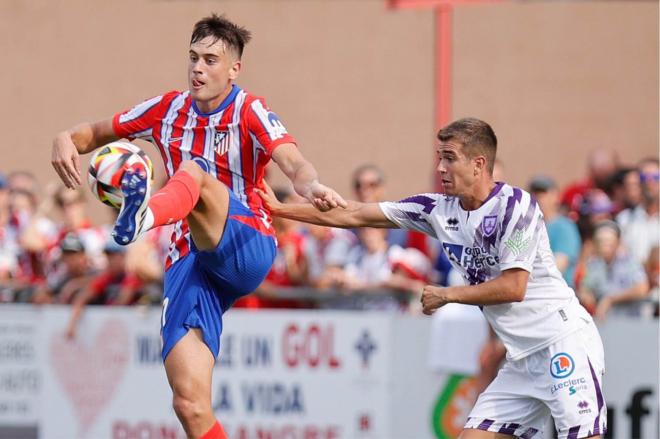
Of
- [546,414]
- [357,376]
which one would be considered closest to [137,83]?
[357,376]

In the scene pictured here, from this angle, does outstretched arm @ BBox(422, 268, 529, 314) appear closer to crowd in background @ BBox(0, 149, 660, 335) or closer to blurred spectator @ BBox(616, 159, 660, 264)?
crowd in background @ BBox(0, 149, 660, 335)

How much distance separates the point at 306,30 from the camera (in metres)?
17.5

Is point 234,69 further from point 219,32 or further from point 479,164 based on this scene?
point 479,164

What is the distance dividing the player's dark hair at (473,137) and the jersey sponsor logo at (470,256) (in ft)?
1.35

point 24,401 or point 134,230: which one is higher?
point 134,230

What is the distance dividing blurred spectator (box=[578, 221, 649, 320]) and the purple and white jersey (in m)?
3.31

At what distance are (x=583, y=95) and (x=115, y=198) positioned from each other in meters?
11.0

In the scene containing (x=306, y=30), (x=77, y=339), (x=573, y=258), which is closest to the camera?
(x=573, y=258)

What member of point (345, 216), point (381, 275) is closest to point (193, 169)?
point (345, 216)

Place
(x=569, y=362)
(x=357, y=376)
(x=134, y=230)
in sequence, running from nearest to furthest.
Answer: (x=134, y=230), (x=569, y=362), (x=357, y=376)

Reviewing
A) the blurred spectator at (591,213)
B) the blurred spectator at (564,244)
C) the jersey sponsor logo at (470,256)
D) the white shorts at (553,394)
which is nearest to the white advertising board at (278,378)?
the blurred spectator at (564,244)

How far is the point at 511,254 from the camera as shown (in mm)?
6504

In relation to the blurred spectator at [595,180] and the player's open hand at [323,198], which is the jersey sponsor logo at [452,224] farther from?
the blurred spectator at [595,180]

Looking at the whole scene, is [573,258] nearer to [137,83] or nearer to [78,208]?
[78,208]
